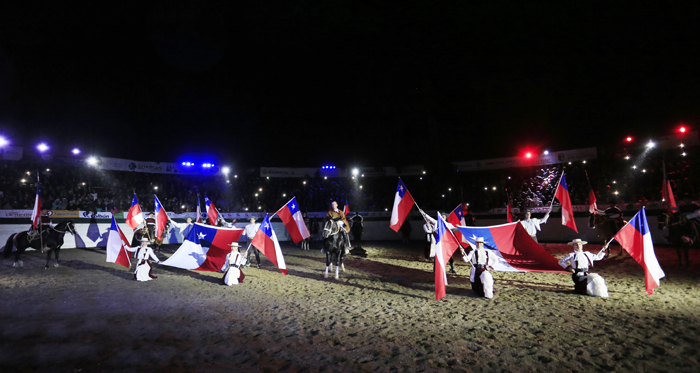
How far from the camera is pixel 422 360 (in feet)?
14.0

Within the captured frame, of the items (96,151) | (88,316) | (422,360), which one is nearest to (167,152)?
(96,151)

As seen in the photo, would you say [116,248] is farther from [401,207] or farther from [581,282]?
[581,282]

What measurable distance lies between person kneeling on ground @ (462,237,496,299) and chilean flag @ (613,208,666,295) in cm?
301

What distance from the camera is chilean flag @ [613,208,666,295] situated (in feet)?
22.9

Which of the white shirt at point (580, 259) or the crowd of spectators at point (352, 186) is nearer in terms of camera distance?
the white shirt at point (580, 259)

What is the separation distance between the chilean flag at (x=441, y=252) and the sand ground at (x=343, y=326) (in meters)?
0.39

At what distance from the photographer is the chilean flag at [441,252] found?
6996 millimetres

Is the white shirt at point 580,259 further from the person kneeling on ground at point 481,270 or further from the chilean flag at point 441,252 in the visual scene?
the chilean flag at point 441,252

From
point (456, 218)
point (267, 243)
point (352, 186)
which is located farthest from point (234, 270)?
point (352, 186)

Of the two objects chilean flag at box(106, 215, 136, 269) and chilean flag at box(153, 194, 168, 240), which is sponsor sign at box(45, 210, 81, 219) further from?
chilean flag at box(106, 215, 136, 269)

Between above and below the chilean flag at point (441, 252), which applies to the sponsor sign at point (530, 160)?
above

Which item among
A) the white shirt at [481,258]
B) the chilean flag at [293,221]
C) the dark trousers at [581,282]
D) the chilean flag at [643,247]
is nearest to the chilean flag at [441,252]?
the white shirt at [481,258]

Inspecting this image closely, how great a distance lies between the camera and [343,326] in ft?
18.5

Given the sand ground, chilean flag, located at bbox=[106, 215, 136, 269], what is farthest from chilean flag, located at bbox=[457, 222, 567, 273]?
chilean flag, located at bbox=[106, 215, 136, 269]
